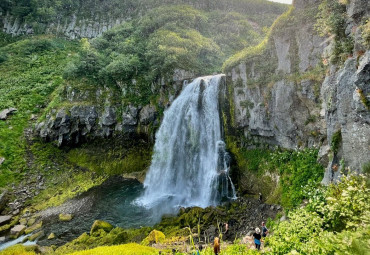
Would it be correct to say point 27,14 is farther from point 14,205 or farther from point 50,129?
point 14,205

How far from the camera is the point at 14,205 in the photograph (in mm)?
17922

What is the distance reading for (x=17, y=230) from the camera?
49.4 ft

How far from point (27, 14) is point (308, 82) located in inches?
2304

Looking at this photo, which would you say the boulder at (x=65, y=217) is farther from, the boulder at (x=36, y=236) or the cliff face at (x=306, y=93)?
the cliff face at (x=306, y=93)

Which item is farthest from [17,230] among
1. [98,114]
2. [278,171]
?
[278,171]

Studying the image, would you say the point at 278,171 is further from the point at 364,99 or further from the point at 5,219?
the point at 5,219

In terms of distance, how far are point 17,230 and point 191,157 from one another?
15.2 m

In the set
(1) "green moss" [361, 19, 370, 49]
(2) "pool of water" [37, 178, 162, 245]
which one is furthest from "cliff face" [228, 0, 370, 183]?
(2) "pool of water" [37, 178, 162, 245]

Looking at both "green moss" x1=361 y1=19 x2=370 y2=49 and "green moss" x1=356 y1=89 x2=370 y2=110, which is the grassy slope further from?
"green moss" x1=361 y1=19 x2=370 y2=49

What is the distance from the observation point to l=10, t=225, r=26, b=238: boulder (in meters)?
14.8

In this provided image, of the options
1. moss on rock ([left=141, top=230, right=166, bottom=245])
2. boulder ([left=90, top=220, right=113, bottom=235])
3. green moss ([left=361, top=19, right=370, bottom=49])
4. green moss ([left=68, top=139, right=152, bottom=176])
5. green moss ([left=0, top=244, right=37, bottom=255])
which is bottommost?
boulder ([left=90, top=220, right=113, bottom=235])

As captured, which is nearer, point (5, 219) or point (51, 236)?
point (51, 236)

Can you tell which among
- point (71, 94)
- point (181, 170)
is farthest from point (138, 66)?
point (181, 170)

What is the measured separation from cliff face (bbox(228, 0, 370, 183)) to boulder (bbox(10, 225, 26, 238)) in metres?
19.6
